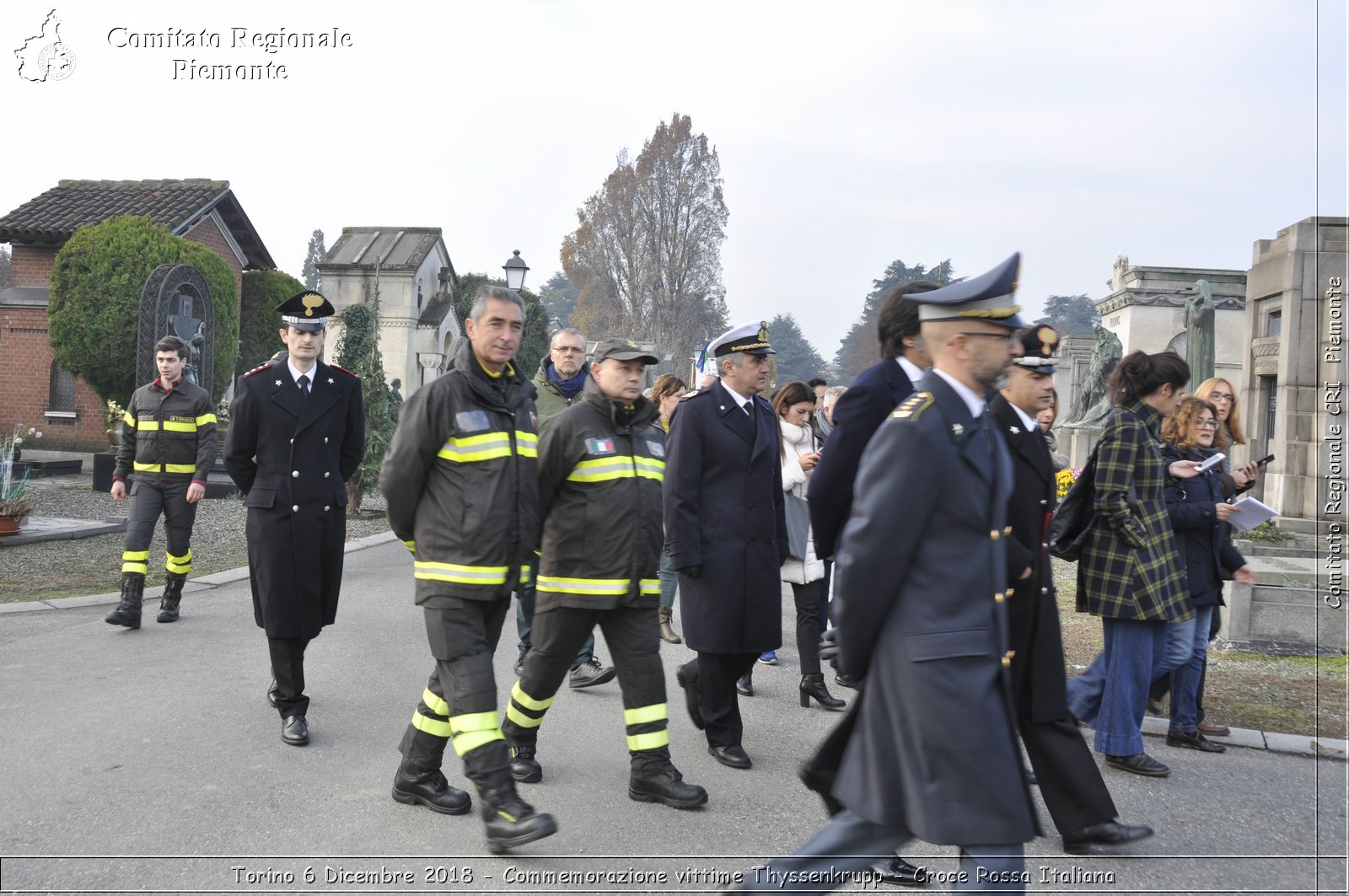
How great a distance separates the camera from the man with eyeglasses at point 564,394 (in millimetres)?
7266

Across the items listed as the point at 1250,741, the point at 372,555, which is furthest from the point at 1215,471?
the point at 372,555

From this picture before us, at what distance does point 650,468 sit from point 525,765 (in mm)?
1508

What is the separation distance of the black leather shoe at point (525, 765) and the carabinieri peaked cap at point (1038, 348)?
2832 mm

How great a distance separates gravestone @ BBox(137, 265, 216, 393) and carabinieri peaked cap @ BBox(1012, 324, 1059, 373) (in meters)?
16.9

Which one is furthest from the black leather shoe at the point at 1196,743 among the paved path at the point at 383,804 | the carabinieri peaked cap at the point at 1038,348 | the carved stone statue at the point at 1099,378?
the carved stone statue at the point at 1099,378

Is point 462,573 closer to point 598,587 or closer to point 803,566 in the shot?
point 598,587

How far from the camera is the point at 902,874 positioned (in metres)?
4.27

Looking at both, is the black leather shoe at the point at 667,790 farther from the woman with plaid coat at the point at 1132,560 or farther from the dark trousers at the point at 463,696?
the woman with plaid coat at the point at 1132,560

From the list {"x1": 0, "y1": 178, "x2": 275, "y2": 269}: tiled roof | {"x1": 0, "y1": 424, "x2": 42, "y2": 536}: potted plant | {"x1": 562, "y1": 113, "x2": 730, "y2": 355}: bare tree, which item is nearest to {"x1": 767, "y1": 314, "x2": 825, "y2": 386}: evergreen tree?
{"x1": 562, "y1": 113, "x2": 730, "y2": 355}: bare tree

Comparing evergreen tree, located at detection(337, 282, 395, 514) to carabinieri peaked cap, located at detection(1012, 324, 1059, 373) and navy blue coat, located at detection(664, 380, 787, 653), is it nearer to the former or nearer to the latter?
navy blue coat, located at detection(664, 380, 787, 653)

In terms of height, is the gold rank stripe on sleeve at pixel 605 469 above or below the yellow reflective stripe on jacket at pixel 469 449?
below

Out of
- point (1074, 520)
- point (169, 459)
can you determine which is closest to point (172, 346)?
point (169, 459)

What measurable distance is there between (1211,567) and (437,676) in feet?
13.9

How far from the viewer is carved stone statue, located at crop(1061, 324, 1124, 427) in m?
25.0
